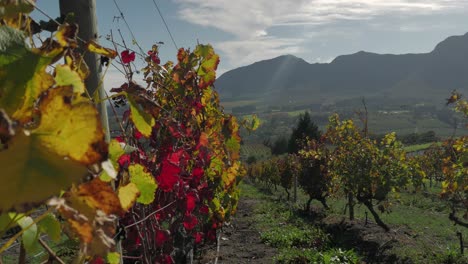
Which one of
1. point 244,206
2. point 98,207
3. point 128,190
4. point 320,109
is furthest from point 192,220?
point 320,109

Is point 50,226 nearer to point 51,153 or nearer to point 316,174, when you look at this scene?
point 51,153

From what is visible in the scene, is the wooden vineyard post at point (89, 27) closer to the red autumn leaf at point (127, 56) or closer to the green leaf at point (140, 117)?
the green leaf at point (140, 117)

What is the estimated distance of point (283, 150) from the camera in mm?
58438

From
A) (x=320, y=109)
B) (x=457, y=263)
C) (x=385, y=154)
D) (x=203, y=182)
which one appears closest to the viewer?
(x=203, y=182)

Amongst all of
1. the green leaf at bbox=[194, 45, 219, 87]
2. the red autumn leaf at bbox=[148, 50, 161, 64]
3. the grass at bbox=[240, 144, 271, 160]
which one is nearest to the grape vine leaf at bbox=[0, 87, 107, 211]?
the green leaf at bbox=[194, 45, 219, 87]

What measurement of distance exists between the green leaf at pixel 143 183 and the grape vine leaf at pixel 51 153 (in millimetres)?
640

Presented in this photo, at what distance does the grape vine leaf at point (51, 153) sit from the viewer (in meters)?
0.34

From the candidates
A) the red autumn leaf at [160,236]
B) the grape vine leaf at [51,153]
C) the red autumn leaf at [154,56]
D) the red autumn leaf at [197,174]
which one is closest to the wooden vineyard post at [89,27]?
the grape vine leaf at [51,153]

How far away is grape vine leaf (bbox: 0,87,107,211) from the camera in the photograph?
337 millimetres

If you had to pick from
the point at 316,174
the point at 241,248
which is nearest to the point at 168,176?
the point at 241,248

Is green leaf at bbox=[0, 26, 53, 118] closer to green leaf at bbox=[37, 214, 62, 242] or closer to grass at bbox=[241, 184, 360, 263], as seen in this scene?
green leaf at bbox=[37, 214, 62, 242]

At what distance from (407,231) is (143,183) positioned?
10818mm

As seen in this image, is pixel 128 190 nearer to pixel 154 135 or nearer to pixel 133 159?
pixel 133 159

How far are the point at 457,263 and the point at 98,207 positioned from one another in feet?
27.5
